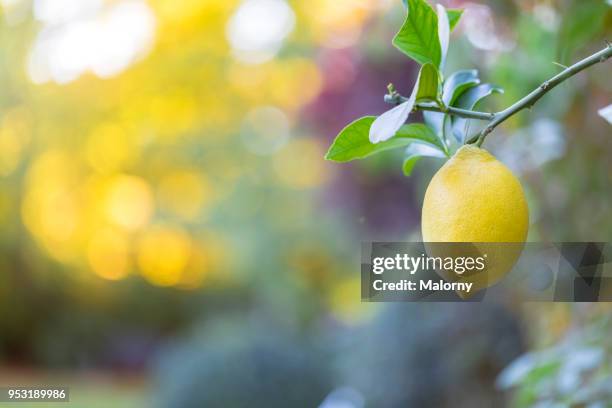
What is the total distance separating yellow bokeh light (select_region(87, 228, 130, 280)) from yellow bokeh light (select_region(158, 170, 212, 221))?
452 mm

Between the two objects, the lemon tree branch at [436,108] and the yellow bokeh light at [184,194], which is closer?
the lemon tree branch at [436,108]

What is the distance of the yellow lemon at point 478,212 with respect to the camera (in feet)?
1.03

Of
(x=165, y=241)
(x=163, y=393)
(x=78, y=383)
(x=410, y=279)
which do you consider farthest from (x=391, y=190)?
(x=165, y=241)

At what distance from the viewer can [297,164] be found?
5.46m

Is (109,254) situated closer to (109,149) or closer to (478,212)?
(109,149)

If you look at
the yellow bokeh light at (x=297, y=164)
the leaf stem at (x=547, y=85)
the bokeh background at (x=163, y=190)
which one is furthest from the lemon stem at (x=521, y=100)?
the yellow bokeh light at (x=297, y=164)

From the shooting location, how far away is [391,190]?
271 cm

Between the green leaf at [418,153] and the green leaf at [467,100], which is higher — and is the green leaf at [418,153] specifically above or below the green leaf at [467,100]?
below

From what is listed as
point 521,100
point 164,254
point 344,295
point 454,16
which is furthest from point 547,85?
point 164,254

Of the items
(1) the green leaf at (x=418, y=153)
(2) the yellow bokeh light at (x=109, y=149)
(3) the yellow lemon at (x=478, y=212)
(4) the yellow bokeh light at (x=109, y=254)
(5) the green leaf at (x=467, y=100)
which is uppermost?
(2) the yellow bokeh light at (x=109, y=149)

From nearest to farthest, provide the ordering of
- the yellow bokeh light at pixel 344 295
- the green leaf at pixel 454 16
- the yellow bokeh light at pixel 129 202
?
the green leaf at pixel 454 16 < the yellow bokeh light at pixel 344 295 < the yellow bokeh light at pixel 129 202

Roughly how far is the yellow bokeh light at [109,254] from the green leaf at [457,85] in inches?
208

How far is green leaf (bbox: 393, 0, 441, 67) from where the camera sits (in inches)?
13.4

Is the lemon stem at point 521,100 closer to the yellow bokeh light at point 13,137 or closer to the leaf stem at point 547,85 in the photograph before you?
the leaf stem at point 547,85
